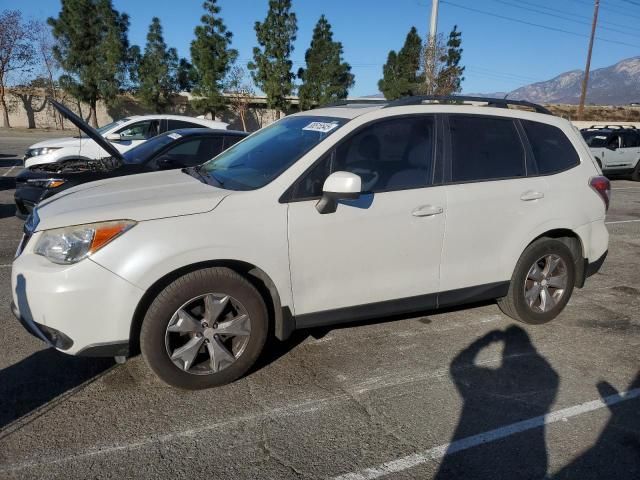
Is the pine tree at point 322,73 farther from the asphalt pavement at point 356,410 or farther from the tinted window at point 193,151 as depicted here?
the asphalt pavement at point 356,410

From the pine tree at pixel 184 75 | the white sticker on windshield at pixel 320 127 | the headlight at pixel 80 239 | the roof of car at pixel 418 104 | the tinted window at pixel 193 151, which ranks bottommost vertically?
the headlight at pixel 80 239

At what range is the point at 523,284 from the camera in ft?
14.5

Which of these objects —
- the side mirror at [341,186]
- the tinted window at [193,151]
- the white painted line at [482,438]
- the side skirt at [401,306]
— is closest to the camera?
the white painted line at [482,438]

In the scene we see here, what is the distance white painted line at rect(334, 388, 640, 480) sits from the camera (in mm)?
2648

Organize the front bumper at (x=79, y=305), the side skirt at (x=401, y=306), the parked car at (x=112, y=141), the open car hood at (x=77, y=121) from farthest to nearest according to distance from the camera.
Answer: the parked car at (x=112, y=141), the open car hood at (x=77, y=121), the side skirt at (x=401, y=306), the front bumper at (x=79, y=305)

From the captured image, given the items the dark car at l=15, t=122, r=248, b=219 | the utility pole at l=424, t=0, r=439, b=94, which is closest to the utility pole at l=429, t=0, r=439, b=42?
the utility pole at l=424, t=0, r=439, b=94

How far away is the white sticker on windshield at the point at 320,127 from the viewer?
12.3 feet

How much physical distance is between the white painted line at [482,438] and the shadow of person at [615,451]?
0.08 meters

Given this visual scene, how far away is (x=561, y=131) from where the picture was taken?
15.1 feet

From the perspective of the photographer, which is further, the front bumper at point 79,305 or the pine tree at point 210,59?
the pine tree at point 210,59

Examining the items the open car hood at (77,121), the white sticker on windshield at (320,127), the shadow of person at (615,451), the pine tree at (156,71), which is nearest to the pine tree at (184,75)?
the pine tree at (156,71)

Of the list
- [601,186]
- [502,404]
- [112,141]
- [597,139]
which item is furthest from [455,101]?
[597,139]

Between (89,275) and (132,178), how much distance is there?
4.42 feet

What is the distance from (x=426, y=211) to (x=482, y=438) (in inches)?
62.3
